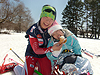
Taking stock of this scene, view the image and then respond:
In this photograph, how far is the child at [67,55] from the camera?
144 centimetres

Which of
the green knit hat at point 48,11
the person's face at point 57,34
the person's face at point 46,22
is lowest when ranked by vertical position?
the person's face at point 57,34

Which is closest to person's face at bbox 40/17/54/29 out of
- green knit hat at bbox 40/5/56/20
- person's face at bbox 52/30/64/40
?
green knit hat at bbox 40/5/56/20

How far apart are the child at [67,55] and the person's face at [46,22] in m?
0.08

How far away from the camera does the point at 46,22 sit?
5.32 feet

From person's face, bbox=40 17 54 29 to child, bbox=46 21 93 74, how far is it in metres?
0.08

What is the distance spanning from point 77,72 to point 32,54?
962mm

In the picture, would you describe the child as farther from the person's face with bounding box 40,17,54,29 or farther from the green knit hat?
the green knit hat

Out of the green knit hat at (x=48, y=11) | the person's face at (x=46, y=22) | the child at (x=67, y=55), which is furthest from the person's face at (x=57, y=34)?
the green knit hat at (x=48, y=11)

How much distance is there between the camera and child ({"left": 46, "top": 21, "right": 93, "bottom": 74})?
4.74 feet

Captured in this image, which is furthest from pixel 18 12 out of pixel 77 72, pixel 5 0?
pixel 77 72

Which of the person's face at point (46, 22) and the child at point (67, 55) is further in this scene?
the person's face at point (46, 22)

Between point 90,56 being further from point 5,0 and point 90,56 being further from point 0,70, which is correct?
point 5,0

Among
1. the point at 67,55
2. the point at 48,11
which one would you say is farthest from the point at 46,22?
the point at 67,55

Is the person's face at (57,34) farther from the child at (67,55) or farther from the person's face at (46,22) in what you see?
the person's face at (46,22)
